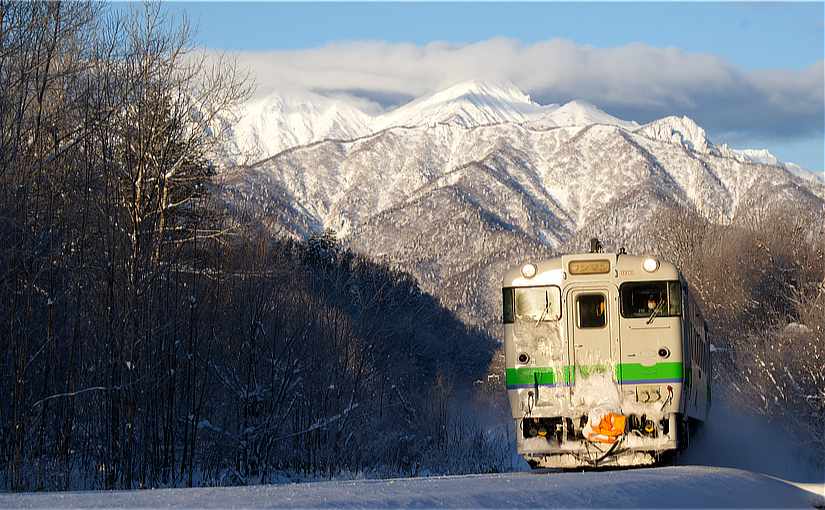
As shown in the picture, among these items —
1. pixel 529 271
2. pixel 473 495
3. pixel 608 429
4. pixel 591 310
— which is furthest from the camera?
pixel 529 271

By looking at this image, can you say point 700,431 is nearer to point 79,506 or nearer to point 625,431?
point 625,431

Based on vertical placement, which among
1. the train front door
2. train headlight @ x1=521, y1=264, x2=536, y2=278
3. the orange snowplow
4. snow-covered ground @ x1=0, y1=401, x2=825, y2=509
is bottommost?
snow-covered ground @ x1=0, y1=401, x2=825, y2=509

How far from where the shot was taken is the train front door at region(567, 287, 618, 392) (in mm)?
16328

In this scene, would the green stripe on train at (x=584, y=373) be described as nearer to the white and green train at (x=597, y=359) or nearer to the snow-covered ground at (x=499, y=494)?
the white and green train at (x=597, y=359)

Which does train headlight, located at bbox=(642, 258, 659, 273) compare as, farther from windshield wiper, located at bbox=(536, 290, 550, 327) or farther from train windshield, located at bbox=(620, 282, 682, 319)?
windshield wiper, located at bbox=(536, 290, 550, 327)

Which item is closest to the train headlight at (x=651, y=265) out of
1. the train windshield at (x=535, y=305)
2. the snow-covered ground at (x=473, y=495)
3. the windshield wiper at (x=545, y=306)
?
the train windshield at (x=535, y=305)

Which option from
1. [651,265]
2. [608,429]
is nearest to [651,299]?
[651,265]

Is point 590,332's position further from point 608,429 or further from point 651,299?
point 608,429

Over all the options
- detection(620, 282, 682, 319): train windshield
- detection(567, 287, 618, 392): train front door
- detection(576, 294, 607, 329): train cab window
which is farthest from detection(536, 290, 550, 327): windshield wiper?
detection(620, 282, 682, 319): train windshield

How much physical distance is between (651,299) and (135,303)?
8.31m

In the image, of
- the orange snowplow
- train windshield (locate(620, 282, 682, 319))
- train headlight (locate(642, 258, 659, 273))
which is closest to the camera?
the orange snowplow

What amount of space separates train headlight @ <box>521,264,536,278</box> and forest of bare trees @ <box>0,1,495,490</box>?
631 cm

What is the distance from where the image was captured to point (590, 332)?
1647cm

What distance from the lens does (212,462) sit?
2245cm
